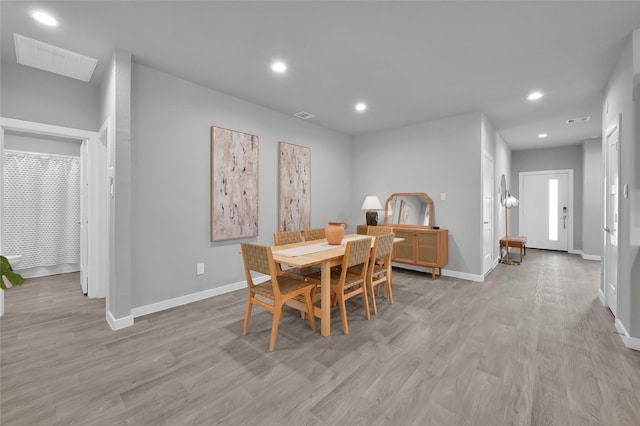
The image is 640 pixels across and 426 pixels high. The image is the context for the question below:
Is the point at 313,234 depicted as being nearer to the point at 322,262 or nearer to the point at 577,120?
the point at 322,262

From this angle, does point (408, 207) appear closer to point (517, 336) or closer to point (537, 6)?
point (517, 336)

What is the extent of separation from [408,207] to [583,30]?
3.11m

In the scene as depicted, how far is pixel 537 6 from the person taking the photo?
79.9 inches

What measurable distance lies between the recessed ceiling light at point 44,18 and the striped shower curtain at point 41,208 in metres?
3.07

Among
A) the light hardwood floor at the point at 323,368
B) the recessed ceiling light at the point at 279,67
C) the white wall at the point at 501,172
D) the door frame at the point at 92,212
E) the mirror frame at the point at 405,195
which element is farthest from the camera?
the white wall at the point at 501,172

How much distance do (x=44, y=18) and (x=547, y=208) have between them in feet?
30.6

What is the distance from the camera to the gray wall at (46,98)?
8.89ft

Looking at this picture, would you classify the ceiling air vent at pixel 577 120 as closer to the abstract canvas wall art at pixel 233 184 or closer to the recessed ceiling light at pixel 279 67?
the recessed ceiling light at pixel 279 67

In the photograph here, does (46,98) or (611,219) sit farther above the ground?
(46,98)

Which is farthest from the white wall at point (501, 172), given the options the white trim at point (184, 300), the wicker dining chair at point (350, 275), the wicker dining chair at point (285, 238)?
the white trim at point (184, 300)

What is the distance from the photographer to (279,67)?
9.68 feet

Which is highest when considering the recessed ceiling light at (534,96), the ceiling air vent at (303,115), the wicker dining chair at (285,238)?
the ceiling air vent at (303,115)

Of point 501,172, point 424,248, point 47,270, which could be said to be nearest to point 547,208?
point 501,172

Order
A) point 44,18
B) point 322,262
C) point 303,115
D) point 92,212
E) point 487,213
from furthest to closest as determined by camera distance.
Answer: point 487,213 < point 303,115 < point 92,212 < point 322,262 < point 44,18
